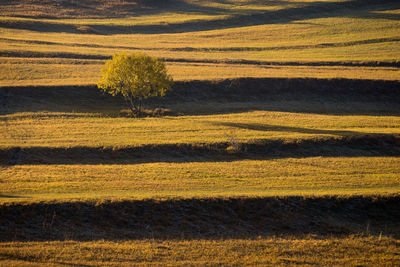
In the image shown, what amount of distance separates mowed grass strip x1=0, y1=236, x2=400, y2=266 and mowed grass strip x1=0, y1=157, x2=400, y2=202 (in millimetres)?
3958

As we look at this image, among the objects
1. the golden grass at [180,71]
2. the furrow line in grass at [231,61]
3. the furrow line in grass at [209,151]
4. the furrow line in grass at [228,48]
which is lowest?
the furrow line in grass at [209,151]

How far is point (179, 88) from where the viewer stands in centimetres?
5250

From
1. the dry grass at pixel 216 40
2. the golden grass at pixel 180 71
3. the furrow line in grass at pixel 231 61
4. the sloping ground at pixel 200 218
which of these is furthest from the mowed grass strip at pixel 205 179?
the furrow line in grass at pixel 231 61

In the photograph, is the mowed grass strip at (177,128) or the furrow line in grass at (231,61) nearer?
the mowed grass strip at (177,128)

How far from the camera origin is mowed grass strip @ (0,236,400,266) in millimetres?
20516

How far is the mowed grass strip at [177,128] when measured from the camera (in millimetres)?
36062

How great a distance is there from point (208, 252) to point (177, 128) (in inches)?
793

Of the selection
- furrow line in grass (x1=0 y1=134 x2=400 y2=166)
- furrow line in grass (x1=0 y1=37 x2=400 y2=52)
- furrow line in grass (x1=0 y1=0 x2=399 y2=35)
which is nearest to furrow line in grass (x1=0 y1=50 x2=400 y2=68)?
furrow line in grass (x1=0 y1=37 x2=400 y2=52)

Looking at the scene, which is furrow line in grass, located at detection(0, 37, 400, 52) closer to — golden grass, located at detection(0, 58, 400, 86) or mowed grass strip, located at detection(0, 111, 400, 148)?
golden grass, located at detection(0, 58, 400, 86)

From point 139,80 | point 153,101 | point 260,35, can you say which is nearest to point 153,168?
point 139,80

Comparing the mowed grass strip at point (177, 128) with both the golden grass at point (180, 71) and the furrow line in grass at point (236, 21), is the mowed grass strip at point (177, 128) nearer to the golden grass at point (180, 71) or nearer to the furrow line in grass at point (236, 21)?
the golden grass at point (180, 71)

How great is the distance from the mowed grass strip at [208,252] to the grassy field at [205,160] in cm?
10

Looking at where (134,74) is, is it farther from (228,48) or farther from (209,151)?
(228,48)

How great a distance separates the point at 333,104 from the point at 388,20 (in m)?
55.6
